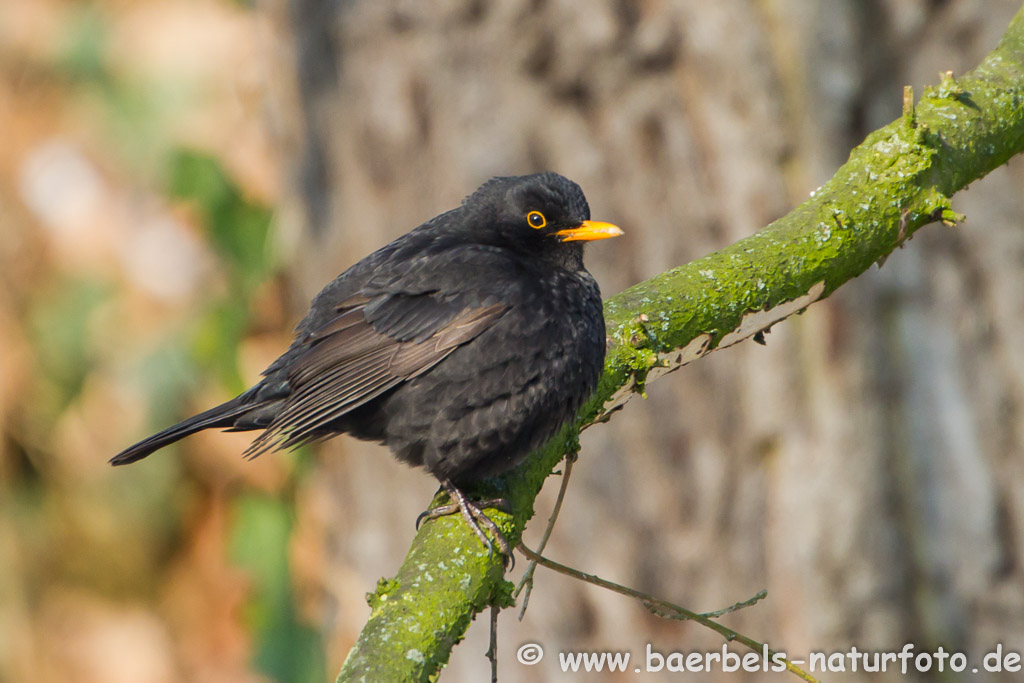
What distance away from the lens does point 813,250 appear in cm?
329

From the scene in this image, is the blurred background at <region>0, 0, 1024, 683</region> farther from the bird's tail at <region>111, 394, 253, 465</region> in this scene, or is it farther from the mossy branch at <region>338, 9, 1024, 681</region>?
the bird's tail at <region>111, 394, 253, 465</region>

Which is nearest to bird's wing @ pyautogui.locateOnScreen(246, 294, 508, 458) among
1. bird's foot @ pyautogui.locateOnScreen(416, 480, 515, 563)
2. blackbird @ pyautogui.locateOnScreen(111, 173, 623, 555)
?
blackbird @ pyautogui.locateOnScreen(111, 173, 623, 555)

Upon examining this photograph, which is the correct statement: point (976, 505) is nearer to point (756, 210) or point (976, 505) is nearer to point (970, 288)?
point (970, 288)

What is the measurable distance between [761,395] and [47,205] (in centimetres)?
627

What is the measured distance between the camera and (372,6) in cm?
596

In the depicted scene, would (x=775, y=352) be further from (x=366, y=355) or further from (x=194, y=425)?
(x=194, y=425)

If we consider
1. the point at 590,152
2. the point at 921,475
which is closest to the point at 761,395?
the point at 921,475

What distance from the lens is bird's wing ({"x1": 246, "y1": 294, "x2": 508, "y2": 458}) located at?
327 cm

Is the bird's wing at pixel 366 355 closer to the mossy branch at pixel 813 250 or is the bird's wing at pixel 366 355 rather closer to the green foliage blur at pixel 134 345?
the mossy branch at pixel 813 250

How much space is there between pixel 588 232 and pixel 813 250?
0.72 m

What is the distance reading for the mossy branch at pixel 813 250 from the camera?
3.29 m

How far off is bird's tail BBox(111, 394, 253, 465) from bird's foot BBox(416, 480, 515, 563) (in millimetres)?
710

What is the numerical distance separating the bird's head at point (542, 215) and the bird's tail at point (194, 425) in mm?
1020

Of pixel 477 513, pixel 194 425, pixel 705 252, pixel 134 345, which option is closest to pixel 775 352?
pixel 705 252
